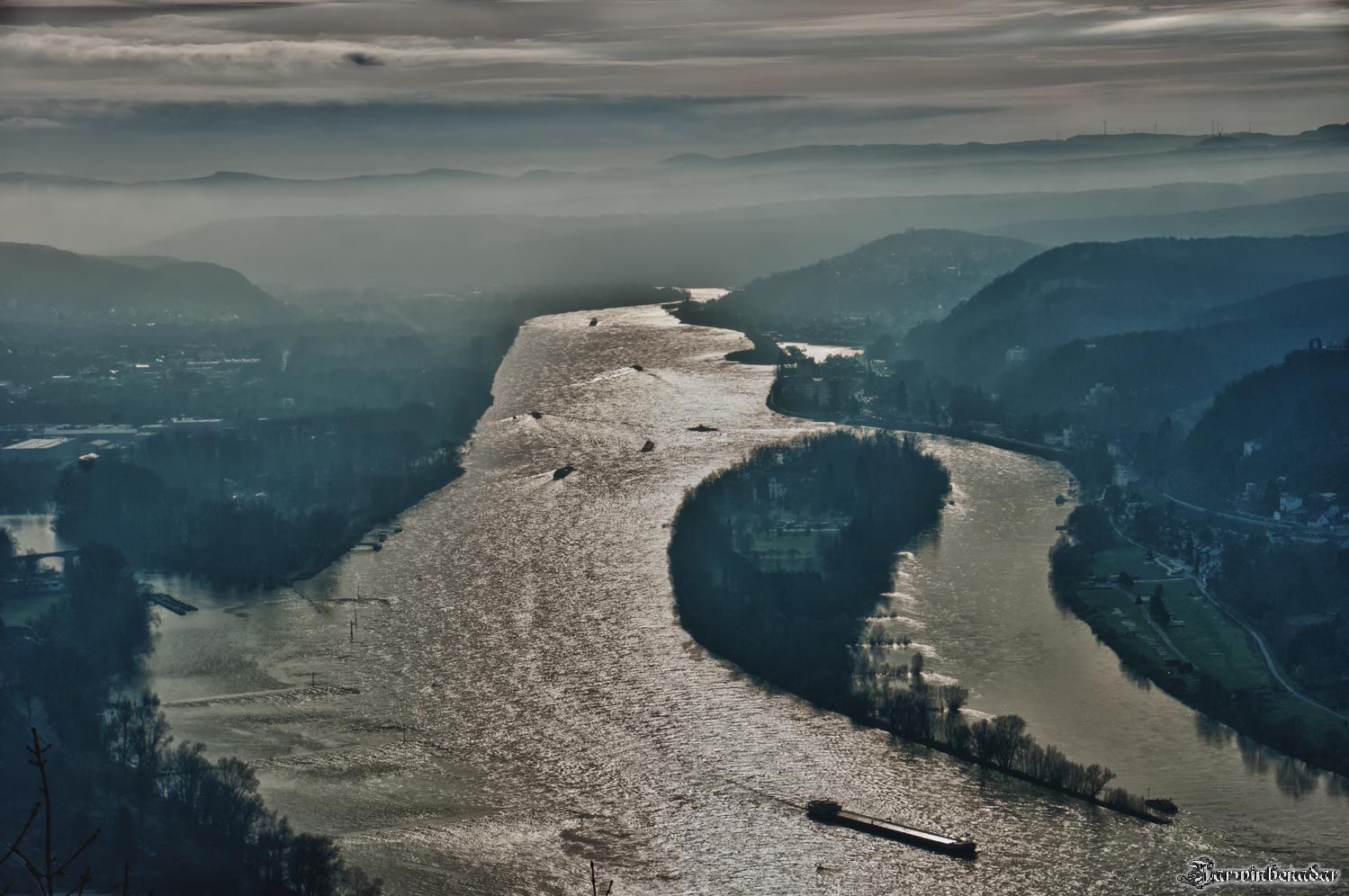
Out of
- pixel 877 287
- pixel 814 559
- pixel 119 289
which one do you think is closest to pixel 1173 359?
pixel 814 559

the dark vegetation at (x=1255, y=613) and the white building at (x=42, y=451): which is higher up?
the dark vegetation at (x=1255, y=613)

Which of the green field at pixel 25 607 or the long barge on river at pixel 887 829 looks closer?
the long barge on river at pixel 887 829

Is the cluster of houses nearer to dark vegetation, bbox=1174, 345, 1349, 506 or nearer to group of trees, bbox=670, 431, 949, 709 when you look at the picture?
group of trees, bbox=670, 431, 949, 709

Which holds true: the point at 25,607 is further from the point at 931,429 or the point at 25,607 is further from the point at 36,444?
the point at 931,429

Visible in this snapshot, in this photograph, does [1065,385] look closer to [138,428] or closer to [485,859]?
[138,428]

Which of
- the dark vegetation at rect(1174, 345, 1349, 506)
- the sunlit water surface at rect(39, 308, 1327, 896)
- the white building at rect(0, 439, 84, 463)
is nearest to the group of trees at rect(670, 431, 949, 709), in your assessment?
the sunlit water surface at rect(39, 308, 1327, 896)

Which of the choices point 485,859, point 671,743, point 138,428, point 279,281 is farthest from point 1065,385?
point 279,281

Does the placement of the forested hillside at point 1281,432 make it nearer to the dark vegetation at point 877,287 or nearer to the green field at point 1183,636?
the green field at point 1183,636

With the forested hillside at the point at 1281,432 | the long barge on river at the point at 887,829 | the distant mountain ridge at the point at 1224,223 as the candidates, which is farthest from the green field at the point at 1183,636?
the distant mountain ridge at the point at 1224,223
